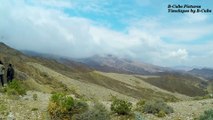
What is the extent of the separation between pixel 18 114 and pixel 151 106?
8.24 m

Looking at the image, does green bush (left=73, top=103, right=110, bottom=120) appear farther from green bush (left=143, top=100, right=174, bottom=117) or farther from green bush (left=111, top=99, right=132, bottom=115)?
green bush (left=143, top=100, right=174, bottom=117)

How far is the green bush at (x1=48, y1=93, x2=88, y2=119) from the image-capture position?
22625 millimetres

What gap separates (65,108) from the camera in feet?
73.9

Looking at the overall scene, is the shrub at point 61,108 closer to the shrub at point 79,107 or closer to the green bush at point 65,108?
the green bush at point 65,108

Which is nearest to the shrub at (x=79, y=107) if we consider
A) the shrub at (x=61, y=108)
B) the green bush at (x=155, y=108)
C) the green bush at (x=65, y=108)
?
the green bush at (x=65, y=108)

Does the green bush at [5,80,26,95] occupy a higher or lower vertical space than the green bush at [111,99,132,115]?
lower

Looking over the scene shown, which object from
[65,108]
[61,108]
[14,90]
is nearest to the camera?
[65,108]

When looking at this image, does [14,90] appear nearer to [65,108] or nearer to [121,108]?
[65,108]

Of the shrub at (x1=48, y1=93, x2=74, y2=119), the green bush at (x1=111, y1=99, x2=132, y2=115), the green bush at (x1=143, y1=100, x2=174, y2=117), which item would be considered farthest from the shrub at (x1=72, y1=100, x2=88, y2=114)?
the green bush at (x1=143, y1=100, x2=174, y2=117)

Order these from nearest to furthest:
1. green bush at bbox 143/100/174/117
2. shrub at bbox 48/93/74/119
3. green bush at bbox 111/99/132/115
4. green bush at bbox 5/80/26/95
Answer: shrub at bbox 48/93/74/119
green bush at bbox 111/99/132/115
green bush at bbox 143/100/174/117
green bush at bbox 5/80/26/95

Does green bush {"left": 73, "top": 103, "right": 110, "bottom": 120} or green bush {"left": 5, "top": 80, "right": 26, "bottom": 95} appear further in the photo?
green bush {"left": 5, "top": 80, "right": 26, "bottom": 95}

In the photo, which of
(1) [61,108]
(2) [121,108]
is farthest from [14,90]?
(2) [121,108]

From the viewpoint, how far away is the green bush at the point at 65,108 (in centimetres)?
2262

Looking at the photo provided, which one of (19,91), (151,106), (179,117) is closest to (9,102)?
(19,91)
